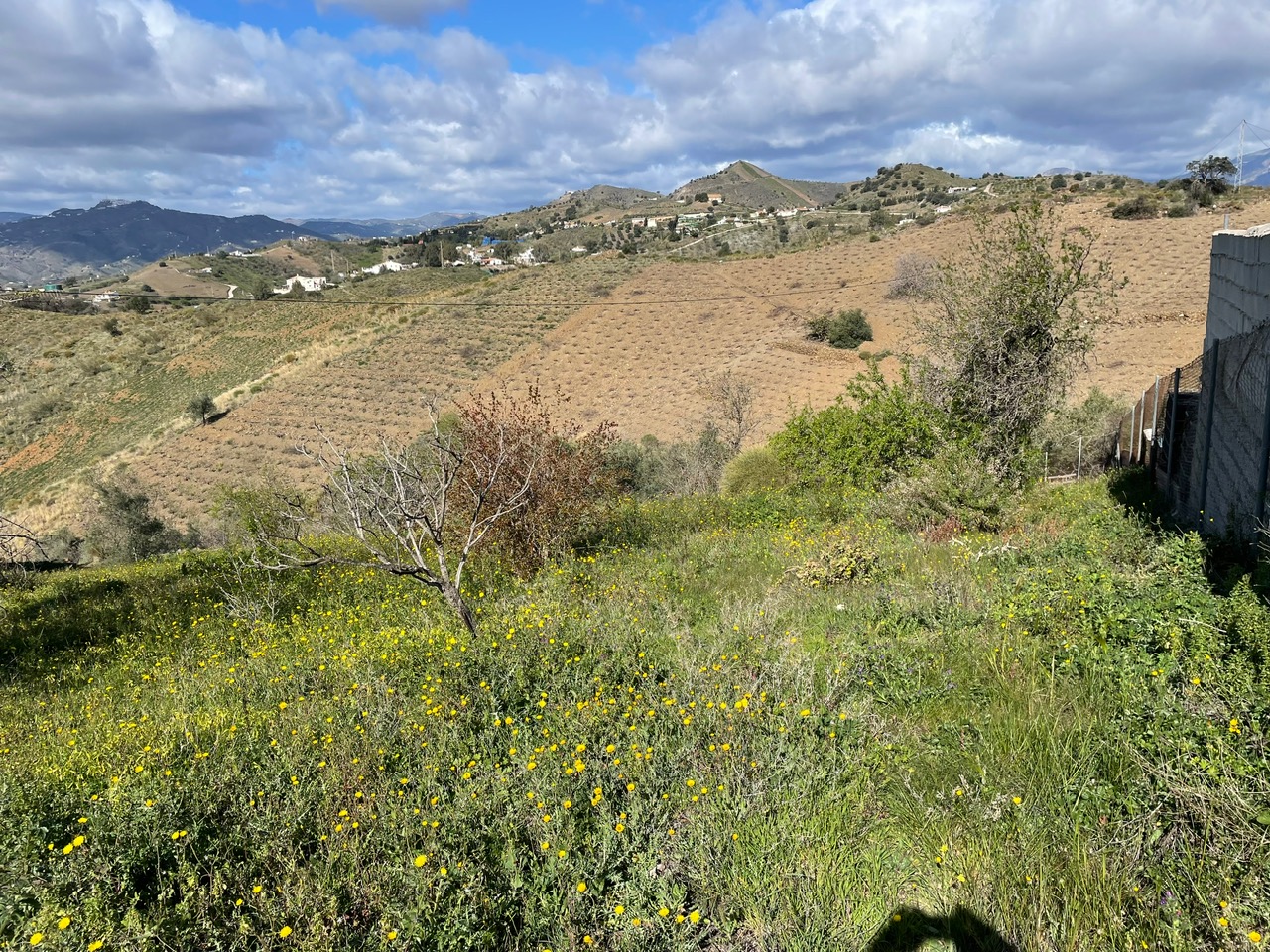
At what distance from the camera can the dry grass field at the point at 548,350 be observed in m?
32.6

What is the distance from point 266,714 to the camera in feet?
15.2

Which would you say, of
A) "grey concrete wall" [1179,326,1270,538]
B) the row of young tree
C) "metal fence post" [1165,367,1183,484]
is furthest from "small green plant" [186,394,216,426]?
"grey concrete wall" [1179,326,1270,538]

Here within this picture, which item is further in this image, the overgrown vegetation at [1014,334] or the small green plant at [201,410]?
the small green plant at [201,410]

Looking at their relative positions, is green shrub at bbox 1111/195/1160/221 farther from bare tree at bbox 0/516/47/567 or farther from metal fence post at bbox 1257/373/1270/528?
bare tree at bbox 0/516/47/567

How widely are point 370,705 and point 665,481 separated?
19.1m

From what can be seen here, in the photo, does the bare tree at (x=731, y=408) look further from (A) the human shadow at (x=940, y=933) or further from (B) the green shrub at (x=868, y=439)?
(A) the human shadow at (x=940, y=933)

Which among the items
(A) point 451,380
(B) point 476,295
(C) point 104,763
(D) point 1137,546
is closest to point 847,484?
(D) point 1137,546

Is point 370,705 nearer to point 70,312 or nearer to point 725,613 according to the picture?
point 725,613

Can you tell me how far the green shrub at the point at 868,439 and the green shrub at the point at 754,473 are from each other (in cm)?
254

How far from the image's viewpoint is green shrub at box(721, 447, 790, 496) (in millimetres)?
16469

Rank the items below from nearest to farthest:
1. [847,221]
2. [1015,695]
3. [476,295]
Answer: [1015,695] < [476,295] < [847,221]

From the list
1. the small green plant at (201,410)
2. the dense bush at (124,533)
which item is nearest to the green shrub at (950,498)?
the dense bush at (124,533)

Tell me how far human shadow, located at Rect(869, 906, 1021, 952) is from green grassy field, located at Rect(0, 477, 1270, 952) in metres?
0.01

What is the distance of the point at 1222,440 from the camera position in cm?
604
